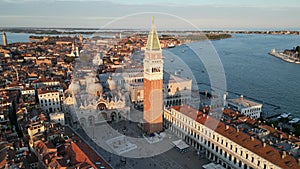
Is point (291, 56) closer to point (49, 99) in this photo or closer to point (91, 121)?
point (91, 121)

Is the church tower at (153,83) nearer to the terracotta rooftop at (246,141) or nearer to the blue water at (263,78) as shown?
the terracotta rooftop at (246,141)

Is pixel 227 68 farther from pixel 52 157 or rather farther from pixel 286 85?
pixel 52 157

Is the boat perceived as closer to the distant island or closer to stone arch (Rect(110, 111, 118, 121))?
stone arch (Rect(110, 111, 118, 121))

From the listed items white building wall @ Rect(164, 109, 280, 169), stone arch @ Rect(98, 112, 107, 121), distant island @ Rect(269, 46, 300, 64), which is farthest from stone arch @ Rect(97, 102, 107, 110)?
distant island @ Rect(269, 46, 300, 64)

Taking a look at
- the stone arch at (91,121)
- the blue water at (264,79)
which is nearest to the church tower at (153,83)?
the stone arch at (91,121)

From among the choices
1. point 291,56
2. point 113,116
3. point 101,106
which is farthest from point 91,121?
point 291,56

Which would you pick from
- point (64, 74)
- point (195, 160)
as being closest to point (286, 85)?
point (195, 160)
